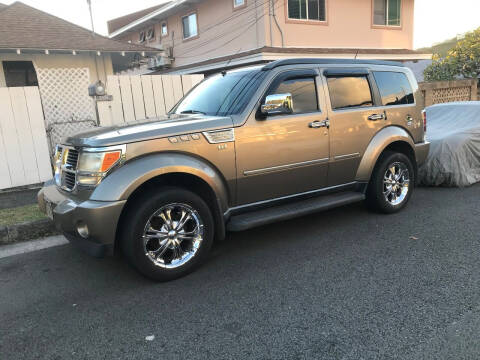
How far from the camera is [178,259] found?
376 cm

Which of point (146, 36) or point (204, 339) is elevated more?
point (146, 36)

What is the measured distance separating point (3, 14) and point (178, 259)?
42.5 ft

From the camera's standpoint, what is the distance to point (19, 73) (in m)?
12.4

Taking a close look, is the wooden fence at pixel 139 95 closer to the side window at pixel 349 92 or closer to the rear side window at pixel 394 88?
the side window at pixel 349 92

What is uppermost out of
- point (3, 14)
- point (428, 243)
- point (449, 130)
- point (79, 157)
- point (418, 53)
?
point (3, 14)

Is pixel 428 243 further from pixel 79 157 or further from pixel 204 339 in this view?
pixel 79 157

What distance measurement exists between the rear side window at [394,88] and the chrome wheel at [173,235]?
3.09 meters

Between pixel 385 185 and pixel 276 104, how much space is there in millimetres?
2215

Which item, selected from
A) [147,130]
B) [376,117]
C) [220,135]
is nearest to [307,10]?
[376,117]

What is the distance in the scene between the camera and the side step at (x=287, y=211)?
4.02 metres

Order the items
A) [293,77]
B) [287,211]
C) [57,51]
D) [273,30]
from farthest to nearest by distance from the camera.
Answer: [273,30]
[57,51]
[293,77]
[287,211]

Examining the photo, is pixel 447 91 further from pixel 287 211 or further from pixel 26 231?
pixel 26 231

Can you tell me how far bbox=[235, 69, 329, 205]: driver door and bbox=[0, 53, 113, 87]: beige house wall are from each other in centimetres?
972

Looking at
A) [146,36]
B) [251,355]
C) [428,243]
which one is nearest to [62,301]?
[251,355]
